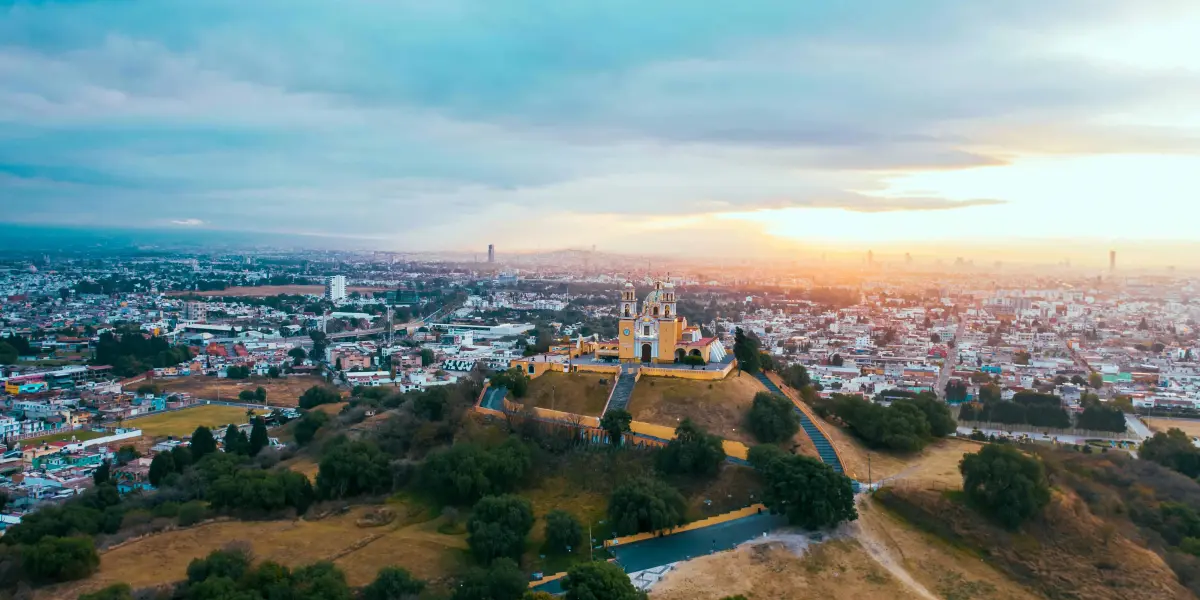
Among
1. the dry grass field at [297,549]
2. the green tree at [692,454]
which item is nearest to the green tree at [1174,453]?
the green tree at [692,454]

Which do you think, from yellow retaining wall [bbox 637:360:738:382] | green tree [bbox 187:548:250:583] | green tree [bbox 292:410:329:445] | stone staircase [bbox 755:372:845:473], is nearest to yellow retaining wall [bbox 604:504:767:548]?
stone staircase [bbox 755:372:845:473]

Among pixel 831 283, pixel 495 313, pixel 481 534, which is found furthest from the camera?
pixel 831 283

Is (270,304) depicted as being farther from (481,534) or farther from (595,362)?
(481,534)

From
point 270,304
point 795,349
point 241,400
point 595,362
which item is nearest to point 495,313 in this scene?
point 270,304

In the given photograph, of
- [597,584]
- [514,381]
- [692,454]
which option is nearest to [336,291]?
[514,381]

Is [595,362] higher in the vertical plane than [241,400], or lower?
higher

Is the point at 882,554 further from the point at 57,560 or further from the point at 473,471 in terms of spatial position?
the point at 57,560
